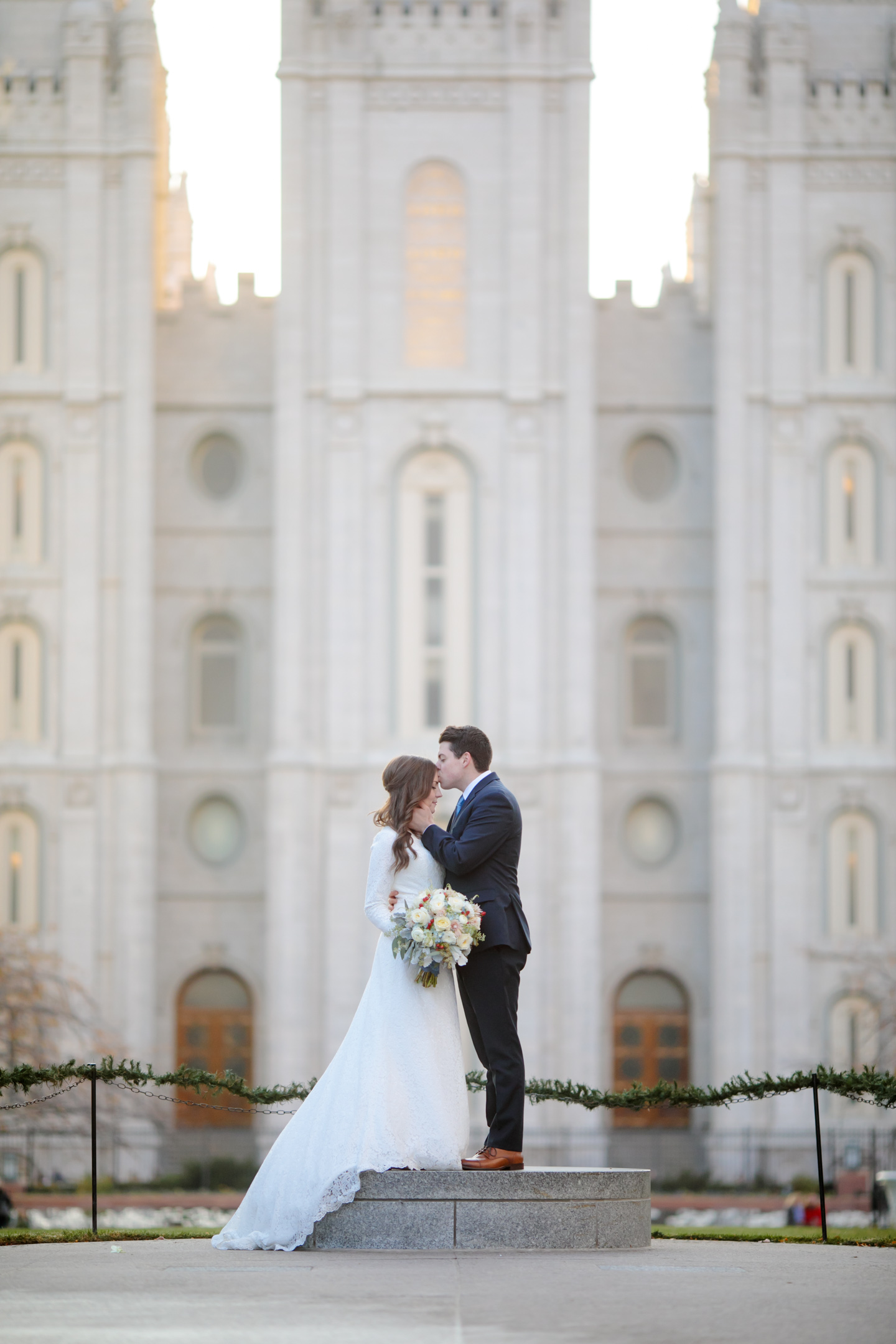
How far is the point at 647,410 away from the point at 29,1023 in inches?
578

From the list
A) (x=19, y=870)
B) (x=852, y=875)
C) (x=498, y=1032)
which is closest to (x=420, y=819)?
(x=498, y=1032)

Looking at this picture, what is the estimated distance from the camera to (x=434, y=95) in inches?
1355

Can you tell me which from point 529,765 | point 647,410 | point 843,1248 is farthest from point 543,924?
Answer: point 843,1248

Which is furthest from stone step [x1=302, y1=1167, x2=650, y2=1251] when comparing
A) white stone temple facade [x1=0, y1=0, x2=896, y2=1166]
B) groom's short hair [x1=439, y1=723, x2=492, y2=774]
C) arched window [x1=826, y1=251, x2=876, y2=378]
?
arched window [x1=826, y1=251, x2=876, y2=378]

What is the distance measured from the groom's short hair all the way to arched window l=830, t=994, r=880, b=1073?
82.5ft

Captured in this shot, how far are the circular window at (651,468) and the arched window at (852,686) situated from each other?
4024 mm

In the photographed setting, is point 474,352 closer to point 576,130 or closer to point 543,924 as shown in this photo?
point 576,130

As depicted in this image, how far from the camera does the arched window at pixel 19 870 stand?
1325 inches

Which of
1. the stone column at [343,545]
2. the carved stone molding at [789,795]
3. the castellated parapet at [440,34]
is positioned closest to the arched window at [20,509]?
the stone column at [343,545]

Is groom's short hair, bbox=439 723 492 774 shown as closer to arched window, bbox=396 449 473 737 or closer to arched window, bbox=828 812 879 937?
arched window, bbox=396 449 473 737

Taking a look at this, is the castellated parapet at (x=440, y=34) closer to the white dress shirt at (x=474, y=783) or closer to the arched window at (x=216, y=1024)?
the arched window at (x=216, y=1024)

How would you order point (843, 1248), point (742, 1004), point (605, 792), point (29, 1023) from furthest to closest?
point (605, 792) < point (742, 1004) < point (29, 1023) < point (843, 1248)

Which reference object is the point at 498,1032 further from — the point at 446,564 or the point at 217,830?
the point at 217,830

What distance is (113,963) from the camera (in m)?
33.2
